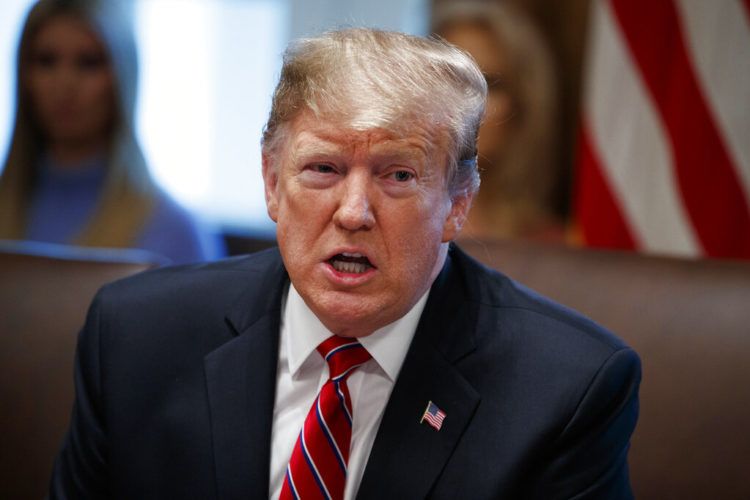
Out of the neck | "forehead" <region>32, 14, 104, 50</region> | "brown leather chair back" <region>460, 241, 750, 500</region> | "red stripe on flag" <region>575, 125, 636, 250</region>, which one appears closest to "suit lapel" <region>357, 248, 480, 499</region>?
"brown leather chair back" <region>460, 241, 750, 500</region>

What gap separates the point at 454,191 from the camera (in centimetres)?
156

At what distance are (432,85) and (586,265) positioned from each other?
798mm

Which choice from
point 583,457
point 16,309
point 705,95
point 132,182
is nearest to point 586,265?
point 583,457

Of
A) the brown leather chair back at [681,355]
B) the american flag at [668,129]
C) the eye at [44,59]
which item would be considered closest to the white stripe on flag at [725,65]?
the american flag at [668,129]

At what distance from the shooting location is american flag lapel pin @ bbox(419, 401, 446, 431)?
1.58 m

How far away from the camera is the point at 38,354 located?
2098 millimetres

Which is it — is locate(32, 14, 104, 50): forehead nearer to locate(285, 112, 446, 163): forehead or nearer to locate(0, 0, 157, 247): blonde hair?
locate(0, 0, 157, 247): blonde hair

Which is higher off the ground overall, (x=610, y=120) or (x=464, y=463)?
(x=610, y=120)

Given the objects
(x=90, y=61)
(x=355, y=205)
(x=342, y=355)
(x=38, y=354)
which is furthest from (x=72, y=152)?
(x=355, y=205)

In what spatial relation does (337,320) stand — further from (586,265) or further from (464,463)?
(586,265)

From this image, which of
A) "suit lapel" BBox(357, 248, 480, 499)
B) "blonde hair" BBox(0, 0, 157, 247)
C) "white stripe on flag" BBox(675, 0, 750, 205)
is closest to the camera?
"suit lapel" BBox(357, 248, 480, 499)

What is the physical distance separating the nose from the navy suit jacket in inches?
11.6

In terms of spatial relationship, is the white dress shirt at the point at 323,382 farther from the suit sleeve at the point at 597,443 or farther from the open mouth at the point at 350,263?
the suit sleeve at the point at 597,443

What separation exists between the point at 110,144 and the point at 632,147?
5.48 feet
